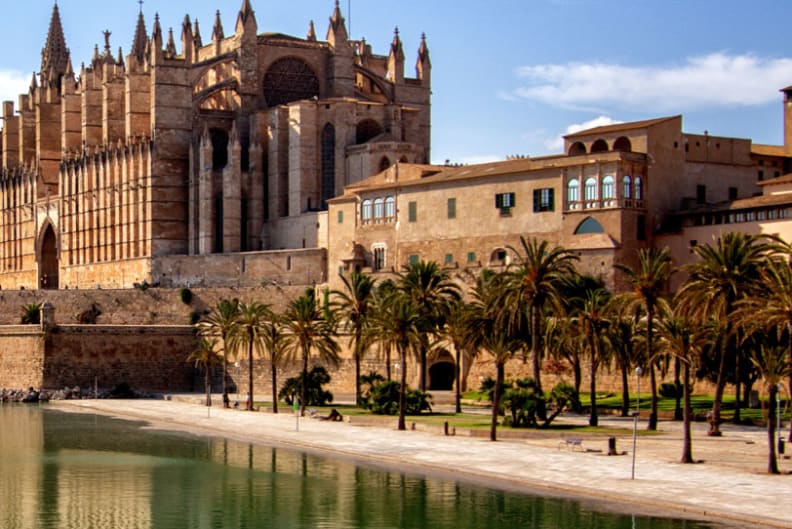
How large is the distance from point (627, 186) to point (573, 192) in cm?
255

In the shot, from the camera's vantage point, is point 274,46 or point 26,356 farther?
point 274,46

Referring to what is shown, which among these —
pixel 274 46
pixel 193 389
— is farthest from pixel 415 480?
pixel 274 46

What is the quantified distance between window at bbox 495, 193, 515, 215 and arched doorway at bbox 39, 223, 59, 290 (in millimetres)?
49510

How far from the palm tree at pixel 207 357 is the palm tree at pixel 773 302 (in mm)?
29309

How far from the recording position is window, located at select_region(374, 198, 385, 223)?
72.4 m

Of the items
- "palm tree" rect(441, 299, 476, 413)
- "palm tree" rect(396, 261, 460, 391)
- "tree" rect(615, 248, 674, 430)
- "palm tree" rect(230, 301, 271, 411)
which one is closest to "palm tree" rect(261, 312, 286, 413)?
"palm tree" rect(230, 301, 271, 411)

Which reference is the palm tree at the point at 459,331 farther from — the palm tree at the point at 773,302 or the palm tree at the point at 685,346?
the palm tree at the point at 773,302

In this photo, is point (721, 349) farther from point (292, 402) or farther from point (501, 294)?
point (292, 402)

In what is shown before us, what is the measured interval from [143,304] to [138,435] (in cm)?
2704

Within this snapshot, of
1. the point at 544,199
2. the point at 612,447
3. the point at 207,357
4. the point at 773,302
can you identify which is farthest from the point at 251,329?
the point at 773,302

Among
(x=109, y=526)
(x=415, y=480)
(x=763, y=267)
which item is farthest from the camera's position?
(x=763, y=267)

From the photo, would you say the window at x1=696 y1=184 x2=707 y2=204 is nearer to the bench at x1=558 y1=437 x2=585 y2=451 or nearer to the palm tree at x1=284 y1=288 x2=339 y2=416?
the palm tree at x1=284 y1=288 x2=339 y2=416

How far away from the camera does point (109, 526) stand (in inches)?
1425

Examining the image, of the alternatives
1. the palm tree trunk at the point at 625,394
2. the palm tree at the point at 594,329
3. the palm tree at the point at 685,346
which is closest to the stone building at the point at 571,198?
the palm tree trunk at the point at 625,394
